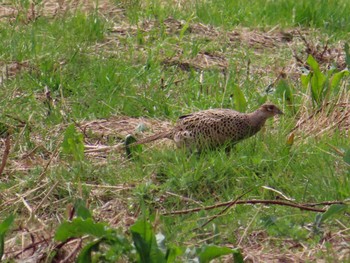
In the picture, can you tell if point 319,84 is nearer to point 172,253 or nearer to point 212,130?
point 212,130

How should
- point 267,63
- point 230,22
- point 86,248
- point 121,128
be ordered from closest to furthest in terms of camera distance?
point 86,248 < point 121,128 < point 267,63 < point 230,22

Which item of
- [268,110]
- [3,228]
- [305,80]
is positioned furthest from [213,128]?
[3,228]

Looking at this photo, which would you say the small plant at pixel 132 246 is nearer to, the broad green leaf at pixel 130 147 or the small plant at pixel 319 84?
the broad green leaf at pixel 130 147

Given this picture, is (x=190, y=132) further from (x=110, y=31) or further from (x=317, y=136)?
(x=110, y=31)

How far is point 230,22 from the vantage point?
32.3 feet

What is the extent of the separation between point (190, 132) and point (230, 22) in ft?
9.82

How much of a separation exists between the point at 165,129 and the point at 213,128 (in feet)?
2.15

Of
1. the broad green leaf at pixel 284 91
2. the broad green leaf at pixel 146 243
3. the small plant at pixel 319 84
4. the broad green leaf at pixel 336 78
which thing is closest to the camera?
the broad green leaf at pixel 146 243

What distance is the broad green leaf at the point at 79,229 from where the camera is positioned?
521 cm

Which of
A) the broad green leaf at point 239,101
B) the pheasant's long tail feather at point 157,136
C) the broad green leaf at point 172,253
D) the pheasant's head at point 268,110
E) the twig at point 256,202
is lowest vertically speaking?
the pheasant's long tail feather at point 157,136

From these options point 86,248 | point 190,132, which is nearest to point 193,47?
point 190,132

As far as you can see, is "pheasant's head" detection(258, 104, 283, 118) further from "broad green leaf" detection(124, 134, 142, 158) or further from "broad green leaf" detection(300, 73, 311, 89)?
"broad green leaf" detection(124, 134, 142, 158)

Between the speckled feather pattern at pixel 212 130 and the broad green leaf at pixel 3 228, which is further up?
the broad green leaf at pixel 3 228

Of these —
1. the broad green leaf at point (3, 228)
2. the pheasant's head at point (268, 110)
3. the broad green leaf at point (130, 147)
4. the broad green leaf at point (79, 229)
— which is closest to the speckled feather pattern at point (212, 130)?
the pheasant's head at point (268, 110)
